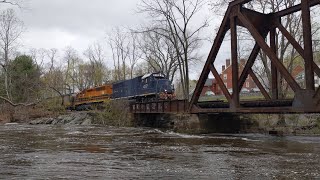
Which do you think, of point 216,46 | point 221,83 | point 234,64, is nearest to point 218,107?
point 221,83

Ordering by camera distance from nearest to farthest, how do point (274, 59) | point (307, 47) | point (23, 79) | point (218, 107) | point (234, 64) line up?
point (307, 47) → point (274, 59) → point (234, 64) → point (218, 107) → point (23, 79)

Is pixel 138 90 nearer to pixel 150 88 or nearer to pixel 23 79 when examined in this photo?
pixel 150 88

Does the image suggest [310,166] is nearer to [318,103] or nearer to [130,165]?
[318,103]

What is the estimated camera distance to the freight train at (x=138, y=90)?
117ft

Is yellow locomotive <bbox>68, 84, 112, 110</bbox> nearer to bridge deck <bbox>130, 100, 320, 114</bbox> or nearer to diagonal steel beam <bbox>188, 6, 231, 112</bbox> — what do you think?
bridge deck <bbox>130, 100, 320, 114</bbox>

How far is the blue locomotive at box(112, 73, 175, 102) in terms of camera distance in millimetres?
35244

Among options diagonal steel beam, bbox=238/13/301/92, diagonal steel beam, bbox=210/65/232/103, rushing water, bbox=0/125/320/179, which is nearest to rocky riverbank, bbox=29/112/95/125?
diagonal steel beam, bbox=210/65/232/103

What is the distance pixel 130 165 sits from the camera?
1141 cm

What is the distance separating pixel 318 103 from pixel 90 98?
4136 cm

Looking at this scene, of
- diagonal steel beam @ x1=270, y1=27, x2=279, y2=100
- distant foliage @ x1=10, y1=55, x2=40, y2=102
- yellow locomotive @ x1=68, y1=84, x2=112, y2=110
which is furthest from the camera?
distant foliage @ x1=10, y1=55, x2=40, y2=102

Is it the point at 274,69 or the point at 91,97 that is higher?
the point at 91,97

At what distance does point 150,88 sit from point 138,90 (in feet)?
7.54

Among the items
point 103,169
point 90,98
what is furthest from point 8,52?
point 103,169

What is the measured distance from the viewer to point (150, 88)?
36.3 metres
